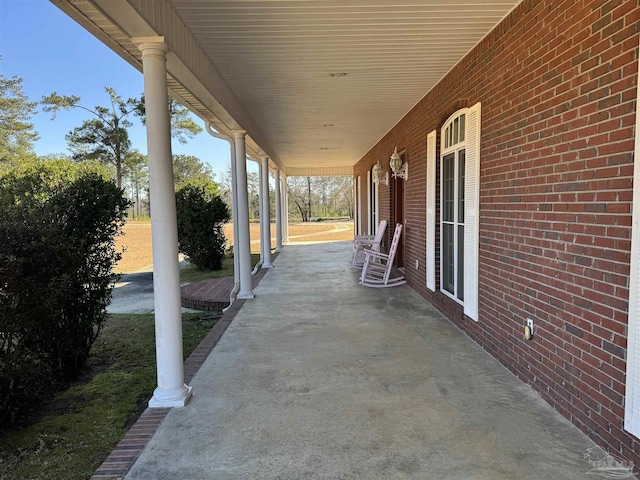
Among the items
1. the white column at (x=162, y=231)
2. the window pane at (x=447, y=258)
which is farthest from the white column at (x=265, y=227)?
the white column at (x=162, y=231)

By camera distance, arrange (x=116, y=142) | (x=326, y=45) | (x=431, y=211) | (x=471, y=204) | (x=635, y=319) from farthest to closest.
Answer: (x=116, y=142)
(x=431, y=211)
(x=471, y=204)
(x=326, y=45)
(x=635, y=319)

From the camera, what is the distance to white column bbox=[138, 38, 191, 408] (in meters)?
2.89

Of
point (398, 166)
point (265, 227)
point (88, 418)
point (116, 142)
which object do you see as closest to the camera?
point (88, 418)

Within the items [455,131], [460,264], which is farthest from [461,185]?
[460,264]

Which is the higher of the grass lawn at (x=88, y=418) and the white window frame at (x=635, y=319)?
the white window frame at (x=635, y=319)

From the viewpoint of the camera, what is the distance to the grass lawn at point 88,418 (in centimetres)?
250

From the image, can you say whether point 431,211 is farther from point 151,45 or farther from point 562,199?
point 151,45

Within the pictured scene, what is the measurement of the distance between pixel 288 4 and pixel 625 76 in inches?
84.3

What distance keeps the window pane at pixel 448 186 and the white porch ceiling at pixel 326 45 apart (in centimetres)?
95

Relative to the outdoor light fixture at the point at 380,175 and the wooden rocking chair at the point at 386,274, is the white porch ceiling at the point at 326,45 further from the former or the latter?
the outdoor light fixture at the point at 380,175

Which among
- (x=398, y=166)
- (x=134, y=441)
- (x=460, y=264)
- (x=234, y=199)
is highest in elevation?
(x=398, y=166)

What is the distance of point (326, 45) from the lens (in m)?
3.91

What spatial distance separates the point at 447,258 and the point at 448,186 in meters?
0.87

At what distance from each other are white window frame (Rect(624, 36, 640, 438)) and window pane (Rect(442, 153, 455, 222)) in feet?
9.95
